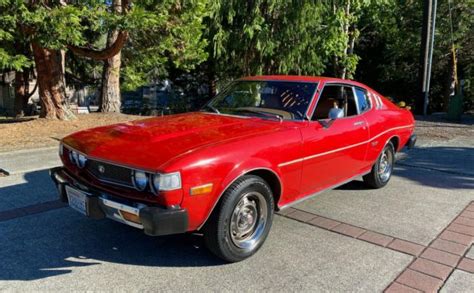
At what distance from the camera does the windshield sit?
442cm

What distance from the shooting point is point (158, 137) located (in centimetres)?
360

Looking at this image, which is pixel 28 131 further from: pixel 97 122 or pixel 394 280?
pixel 394 280

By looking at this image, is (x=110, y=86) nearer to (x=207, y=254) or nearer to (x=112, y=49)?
(x=112, y=49)

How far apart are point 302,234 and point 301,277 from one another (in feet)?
2.91

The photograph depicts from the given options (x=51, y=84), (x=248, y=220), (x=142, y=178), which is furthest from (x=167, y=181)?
(x=51, y=84)

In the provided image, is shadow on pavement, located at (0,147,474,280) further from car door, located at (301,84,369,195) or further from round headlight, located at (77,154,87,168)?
car door, located at (301,84,369,195)

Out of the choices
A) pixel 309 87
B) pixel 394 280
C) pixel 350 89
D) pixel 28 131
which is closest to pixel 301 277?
pixel 394 280

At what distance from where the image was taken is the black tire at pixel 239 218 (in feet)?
10.9

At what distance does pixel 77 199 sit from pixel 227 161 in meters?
1.35

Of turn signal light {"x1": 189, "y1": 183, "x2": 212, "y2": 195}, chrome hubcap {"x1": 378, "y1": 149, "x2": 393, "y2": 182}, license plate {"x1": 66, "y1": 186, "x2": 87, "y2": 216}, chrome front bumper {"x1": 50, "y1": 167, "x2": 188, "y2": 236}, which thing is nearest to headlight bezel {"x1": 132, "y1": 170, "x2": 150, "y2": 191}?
chrome front bumper {"x1": 50, "y1": 167, "x2": 188, "y2": 236}

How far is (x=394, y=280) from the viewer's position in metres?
3.32

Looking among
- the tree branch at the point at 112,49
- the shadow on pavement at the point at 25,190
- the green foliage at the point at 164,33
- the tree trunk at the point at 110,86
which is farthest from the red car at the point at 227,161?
the tree trunk at the point at 110,86

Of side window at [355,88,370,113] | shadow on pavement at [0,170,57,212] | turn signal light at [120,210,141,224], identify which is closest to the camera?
turn signal light at [120,210,141,224]

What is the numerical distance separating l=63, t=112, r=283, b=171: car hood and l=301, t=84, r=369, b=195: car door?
1.57ft
